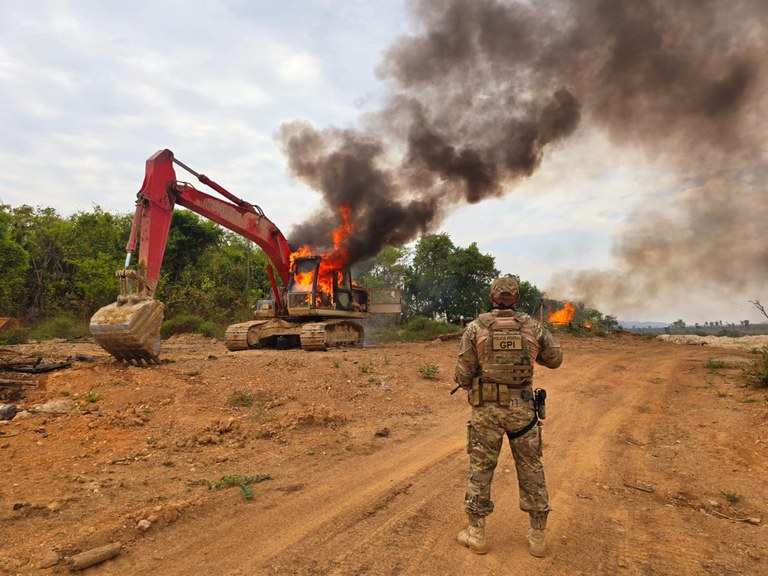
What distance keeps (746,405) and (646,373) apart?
15.1 feet

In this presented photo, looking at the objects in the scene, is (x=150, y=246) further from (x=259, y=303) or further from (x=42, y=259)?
(x=42, y=259)

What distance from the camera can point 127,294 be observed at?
10711mm

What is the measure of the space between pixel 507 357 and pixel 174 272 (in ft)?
104

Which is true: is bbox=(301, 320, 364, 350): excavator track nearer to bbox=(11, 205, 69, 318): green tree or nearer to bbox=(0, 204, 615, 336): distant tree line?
bbox=(0, 204, 615, 336): distant tree line

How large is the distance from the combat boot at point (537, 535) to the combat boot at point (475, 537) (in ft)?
1.16

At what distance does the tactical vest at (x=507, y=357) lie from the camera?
3.89 metres

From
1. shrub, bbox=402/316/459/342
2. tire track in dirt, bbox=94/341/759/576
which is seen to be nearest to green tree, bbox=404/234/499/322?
shrub, bbox=402/316/459/342

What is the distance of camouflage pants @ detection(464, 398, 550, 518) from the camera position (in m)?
3.74

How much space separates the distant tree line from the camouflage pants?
19.7 m

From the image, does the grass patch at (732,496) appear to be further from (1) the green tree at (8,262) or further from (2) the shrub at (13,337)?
(1) the green tree at (8,262)

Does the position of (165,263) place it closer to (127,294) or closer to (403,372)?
(127,294)

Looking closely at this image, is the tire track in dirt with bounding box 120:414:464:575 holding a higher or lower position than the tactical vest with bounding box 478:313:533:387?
lower

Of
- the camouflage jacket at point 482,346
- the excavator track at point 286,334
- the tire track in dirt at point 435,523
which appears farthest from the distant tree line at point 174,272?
the camouflage jacket at point 482,346

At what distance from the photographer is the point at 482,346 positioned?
13.1ft
